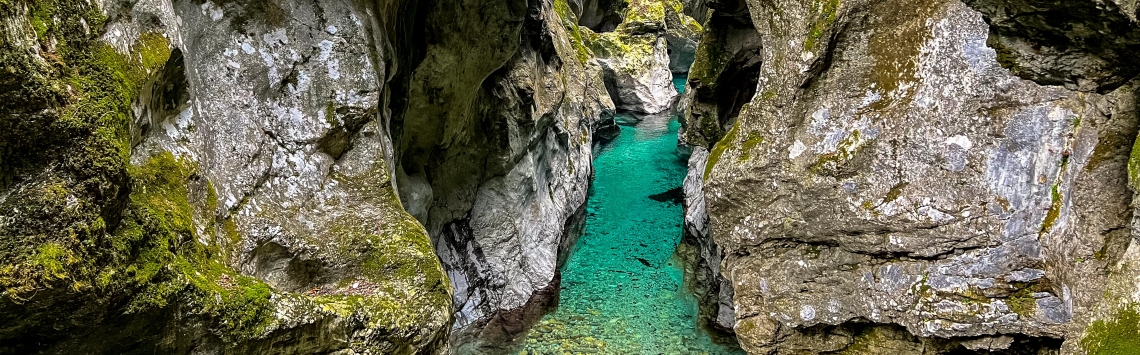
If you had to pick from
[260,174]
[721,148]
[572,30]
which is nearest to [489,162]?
[721,148]

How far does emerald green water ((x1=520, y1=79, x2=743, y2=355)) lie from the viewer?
11273mm

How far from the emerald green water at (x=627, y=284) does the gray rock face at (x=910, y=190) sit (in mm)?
3253

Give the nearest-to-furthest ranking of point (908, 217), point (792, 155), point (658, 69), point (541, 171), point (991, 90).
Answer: point (991, 90) → point (908, 217) → point (792, 155) → point (541, 171) → point (658, 69)

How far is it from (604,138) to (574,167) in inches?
460

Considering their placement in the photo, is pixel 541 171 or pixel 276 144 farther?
pixel 541 171

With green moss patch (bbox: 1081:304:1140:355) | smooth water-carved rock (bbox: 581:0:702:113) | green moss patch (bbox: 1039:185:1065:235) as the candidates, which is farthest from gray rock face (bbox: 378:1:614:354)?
smooth water-carved rock (bbox: 581:0:702:113)

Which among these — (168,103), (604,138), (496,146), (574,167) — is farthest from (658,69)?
(168,103)

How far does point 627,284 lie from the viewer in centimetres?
1384

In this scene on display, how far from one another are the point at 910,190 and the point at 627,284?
7587 mm

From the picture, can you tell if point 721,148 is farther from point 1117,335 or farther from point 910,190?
point 1117,335

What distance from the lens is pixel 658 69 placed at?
3678 cm

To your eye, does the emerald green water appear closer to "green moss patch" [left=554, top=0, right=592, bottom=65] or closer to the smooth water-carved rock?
"green moss patch" [left=554, top=0, right=592, bottom=65]

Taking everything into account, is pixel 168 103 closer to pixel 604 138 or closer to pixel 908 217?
pixel 908 217

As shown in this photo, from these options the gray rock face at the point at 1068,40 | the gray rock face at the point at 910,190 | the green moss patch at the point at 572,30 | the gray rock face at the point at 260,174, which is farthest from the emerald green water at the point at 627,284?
the gray rock face at the point at 1068,40
